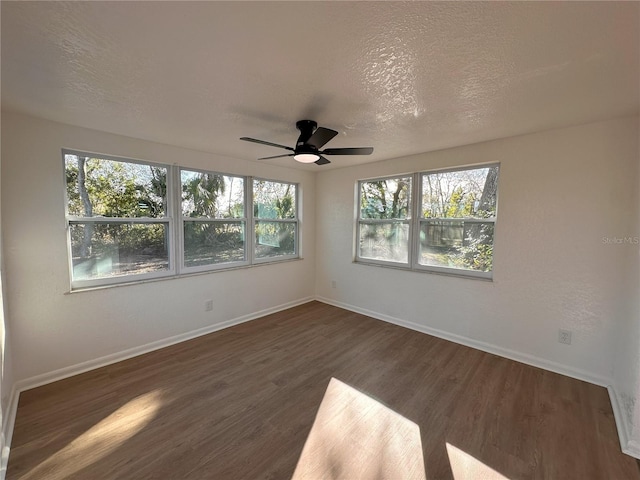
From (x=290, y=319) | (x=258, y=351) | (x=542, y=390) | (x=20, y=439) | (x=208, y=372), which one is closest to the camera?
(x=20, y=439)

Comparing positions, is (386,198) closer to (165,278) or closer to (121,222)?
(165,278)

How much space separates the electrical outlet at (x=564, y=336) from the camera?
2.57 metres

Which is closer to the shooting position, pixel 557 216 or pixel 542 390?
pixel 542 390

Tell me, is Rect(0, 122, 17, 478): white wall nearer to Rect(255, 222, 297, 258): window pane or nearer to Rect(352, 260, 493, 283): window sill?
Answer: Rect(255, 222, 297, 258): window pane

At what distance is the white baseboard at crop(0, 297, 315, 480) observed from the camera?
1740mm

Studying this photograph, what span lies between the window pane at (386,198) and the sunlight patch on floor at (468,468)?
107 inches

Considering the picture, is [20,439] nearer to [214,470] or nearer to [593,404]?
[214,470]

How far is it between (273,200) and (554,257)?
3.60 metres

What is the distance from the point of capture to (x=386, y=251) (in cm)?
407

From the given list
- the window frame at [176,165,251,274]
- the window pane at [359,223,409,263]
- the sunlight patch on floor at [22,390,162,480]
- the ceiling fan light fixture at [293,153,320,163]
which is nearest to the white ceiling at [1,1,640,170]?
the ceiling fan light fixture at [293,153,320,163]

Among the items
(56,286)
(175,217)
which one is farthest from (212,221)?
(56,286)

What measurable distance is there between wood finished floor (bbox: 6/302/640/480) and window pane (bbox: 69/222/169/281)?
0.97 metres

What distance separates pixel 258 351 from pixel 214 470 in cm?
142

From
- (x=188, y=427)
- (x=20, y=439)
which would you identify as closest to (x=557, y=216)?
(x=188, y=427)
